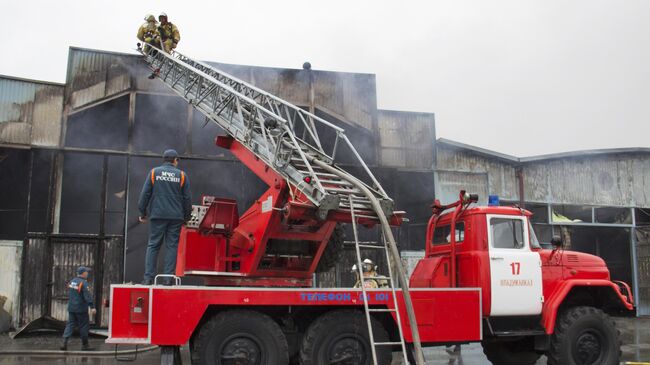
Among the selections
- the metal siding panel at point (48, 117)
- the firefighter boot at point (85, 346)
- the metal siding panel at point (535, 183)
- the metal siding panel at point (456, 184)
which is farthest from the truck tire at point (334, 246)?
the metal siding panel at point (535, 183)

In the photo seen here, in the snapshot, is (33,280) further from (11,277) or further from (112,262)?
(112,262)

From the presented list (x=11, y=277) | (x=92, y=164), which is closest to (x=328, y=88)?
(x=92, y=164)

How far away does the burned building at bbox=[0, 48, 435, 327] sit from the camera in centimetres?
1253

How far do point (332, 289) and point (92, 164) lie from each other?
9118 mm

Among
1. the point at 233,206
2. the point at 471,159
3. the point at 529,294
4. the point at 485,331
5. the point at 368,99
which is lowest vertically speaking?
the point at 485,331

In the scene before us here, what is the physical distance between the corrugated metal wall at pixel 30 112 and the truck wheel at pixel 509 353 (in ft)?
36.0

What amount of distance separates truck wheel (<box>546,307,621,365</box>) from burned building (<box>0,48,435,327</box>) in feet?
24.8

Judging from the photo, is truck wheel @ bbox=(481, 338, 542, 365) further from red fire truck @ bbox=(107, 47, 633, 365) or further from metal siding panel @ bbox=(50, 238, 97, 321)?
metal siding panel @ bbox=(50, 238, 97, 321)

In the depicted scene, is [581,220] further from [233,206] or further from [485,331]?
[233,206]

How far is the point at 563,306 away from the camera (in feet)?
24.7

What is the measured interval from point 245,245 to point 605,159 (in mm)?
13715

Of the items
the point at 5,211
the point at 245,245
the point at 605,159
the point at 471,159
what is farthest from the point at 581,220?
the point at 5,211

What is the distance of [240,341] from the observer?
6125 mm

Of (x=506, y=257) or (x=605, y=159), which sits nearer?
(x=506, y=257)
